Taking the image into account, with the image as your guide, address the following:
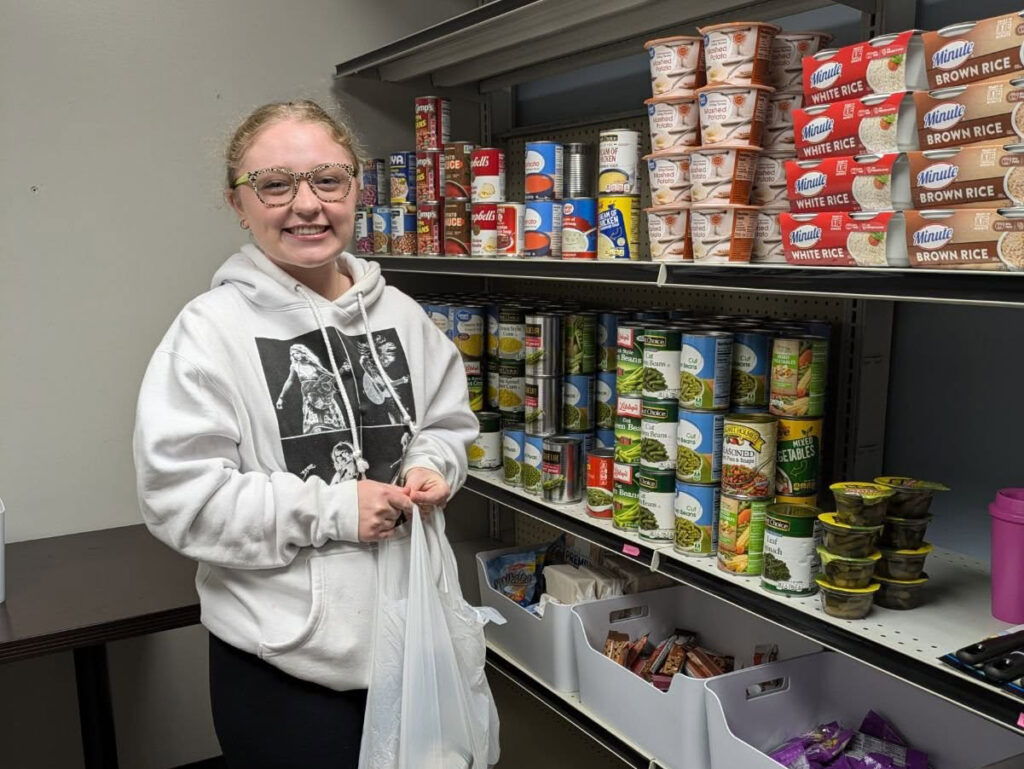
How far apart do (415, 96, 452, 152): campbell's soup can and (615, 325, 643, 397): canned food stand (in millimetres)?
937

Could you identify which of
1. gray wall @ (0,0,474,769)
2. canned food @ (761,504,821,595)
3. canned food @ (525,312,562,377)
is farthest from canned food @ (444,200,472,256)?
canned food @ (761,504,821,595)

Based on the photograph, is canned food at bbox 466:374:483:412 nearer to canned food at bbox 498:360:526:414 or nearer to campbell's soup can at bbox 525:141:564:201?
canned food at bbox 498:360:526:414

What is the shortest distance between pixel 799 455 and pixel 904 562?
0.85 feet

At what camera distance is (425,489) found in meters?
1.60

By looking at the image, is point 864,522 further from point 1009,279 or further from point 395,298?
point 395,298

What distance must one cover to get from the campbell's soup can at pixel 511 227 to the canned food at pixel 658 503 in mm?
668

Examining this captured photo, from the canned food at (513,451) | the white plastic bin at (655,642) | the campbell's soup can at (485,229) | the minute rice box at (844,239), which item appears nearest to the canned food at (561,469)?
the canned food at (513,451)

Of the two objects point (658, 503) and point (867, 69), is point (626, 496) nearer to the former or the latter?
point (658, 503)

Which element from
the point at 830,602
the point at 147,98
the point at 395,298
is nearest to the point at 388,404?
the point at 395,298

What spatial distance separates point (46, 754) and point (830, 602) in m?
2.33

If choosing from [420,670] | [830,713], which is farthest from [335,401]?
[830,713]

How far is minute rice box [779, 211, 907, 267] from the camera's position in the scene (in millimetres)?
1293

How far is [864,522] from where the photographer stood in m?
1.43

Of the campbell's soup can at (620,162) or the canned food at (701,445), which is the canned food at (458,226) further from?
the canned food at (701,445)
